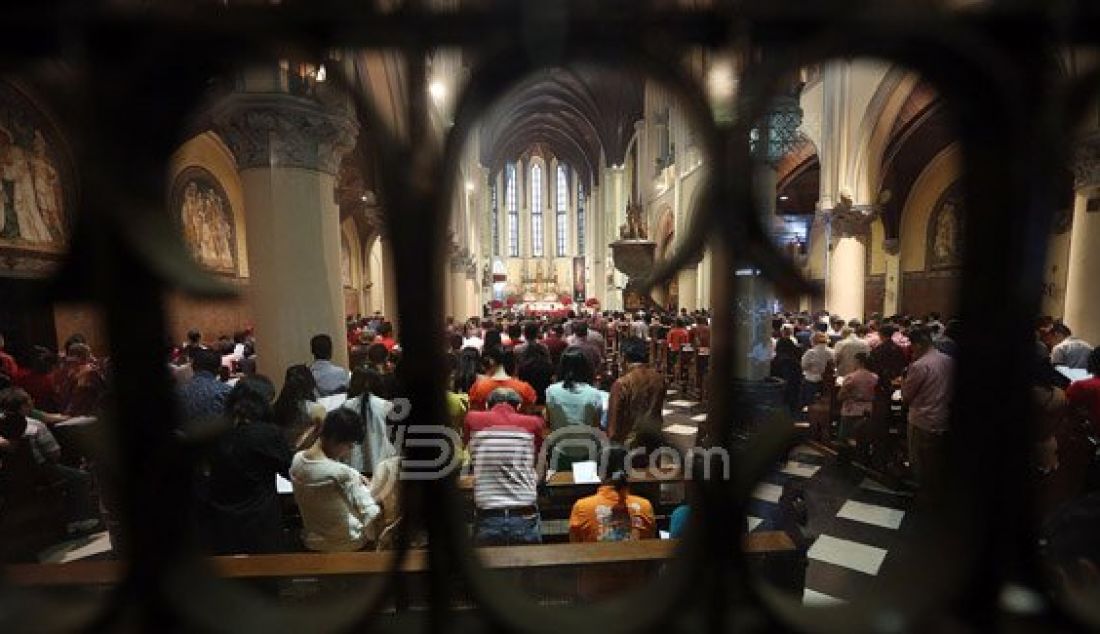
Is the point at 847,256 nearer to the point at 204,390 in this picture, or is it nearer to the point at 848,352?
the point at 848,352

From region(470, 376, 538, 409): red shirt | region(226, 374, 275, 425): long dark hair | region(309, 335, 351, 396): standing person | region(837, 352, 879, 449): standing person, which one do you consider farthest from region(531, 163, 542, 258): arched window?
region(226, 374, 275, 425): long dark hair

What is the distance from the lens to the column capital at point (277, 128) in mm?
4156

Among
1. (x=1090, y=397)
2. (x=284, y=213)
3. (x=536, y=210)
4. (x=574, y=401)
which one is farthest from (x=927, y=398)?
(x=536, y=210)

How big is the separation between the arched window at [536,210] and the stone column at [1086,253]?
35.9 meters

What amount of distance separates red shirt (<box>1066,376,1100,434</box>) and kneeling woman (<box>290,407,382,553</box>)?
4.63 m

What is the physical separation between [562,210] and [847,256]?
106ft

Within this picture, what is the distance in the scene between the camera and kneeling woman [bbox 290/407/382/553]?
2.26 meters

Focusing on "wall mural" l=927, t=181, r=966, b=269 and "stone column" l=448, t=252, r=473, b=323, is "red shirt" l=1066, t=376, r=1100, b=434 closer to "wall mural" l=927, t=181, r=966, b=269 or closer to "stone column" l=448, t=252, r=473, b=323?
"wall mural" l=927, t=181, r=966, b=269

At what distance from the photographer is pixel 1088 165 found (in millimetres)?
5566

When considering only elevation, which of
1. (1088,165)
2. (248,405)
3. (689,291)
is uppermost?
(1088,165)

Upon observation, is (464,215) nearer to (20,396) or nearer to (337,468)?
(20,396)

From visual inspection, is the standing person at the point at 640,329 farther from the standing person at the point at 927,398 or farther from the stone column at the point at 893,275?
the stone column at the point at 893,275

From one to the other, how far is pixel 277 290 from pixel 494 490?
298 cm

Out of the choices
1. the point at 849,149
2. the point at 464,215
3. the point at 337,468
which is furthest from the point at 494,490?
the point at 464,215
